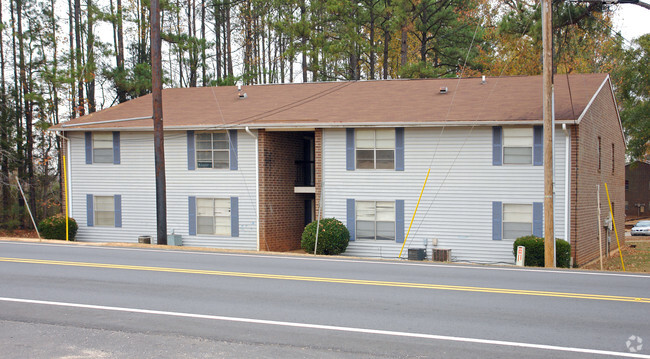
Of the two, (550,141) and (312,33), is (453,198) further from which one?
(312,33)

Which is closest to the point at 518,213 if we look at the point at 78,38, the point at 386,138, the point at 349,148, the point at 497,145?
the point at 497,145

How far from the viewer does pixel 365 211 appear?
22.9m

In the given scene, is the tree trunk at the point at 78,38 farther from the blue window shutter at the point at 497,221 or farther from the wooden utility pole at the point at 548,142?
the wooden utility pole at the point at 548,142

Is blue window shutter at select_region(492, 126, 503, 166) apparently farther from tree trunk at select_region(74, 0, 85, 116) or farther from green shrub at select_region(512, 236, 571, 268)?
tree trunk at select_region(74, 0, 85, 116)

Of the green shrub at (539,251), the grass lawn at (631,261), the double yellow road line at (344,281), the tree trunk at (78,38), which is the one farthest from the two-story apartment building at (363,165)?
the tree trunk at (78,38)

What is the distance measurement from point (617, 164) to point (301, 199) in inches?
569

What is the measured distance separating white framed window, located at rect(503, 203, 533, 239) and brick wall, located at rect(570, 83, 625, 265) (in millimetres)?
1385

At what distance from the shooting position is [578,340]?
7.89 m

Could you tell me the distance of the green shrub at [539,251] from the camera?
62.5 feet

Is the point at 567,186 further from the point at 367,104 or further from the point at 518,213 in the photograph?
the point at 367,104

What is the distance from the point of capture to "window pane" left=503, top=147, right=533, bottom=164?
2100cm

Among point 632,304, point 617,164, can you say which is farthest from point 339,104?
point 632,304

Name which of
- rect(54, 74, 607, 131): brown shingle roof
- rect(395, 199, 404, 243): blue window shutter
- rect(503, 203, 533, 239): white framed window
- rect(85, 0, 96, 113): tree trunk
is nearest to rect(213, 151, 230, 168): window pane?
rect(54, 74, 607, 131): brown shingle roof

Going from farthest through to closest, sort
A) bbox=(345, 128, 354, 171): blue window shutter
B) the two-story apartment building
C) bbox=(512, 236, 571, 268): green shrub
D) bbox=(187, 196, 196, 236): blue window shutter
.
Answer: bbox=(187, 196, 196, 236): blue window shutter
bbox=(345, 128, 354, 171): blue window shutter
the two-story apartment building
bbox=(512, 236, 571, 268): green shrub
